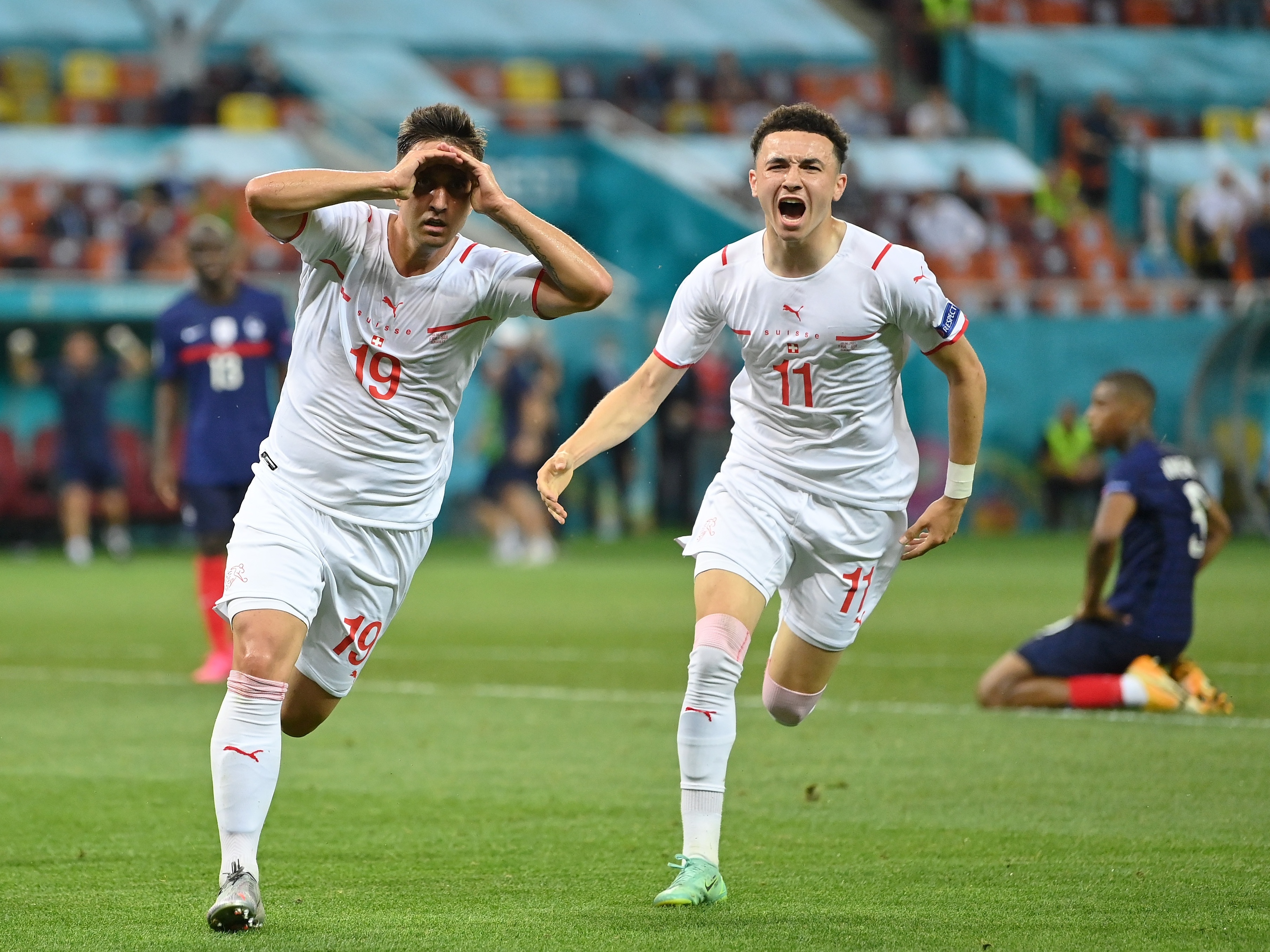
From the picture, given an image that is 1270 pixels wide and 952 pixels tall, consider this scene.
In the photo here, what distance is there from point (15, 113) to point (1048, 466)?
56.4ft

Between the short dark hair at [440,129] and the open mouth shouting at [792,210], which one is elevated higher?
the short dark hair at [440,129]

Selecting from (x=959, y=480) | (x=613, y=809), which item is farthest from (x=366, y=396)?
(x=613, y=809)

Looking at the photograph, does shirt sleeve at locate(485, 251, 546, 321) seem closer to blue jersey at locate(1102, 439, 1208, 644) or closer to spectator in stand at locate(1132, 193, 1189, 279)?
blue jersey at locate(1102, 439, 1208, 644)

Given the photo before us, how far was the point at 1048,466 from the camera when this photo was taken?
2411cm

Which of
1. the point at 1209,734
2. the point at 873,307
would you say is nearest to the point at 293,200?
the point at 873,307

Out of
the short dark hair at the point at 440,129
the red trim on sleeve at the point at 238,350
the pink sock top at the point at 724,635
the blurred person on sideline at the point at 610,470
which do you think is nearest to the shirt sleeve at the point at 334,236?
the short dark hair at the point at 440,129

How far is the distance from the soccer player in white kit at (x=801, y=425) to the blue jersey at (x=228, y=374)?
4746mm

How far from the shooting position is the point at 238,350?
1057cm

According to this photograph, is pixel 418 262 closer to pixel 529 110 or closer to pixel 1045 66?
pixel 529 110

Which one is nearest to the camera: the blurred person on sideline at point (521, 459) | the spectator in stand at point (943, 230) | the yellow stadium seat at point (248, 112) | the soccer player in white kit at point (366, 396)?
the soccer player in white kit at point (366, 396)

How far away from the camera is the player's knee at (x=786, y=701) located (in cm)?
654

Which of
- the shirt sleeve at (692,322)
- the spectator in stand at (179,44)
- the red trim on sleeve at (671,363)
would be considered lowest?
the spectator in stand at (179,44)

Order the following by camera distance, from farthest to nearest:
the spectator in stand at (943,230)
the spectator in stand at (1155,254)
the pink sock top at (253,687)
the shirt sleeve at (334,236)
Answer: the spectator in stand at (1155,254) → the spectator in stand at (943,230) → the shirt sleeve at (334,236) → the pink sock top at (253,687)

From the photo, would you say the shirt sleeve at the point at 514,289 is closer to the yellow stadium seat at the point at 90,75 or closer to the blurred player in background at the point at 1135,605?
the blurred player in background at the point at 1135,605
